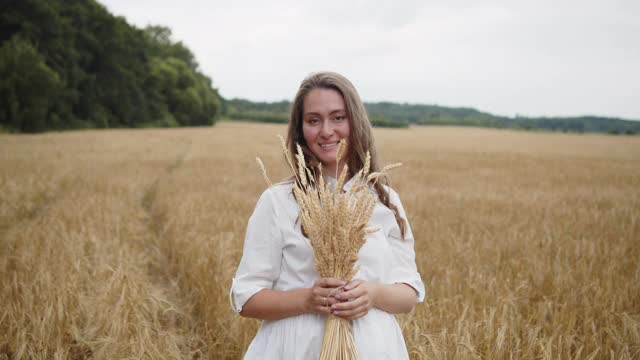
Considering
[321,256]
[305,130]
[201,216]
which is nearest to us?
[321,256]

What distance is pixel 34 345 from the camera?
264 cm

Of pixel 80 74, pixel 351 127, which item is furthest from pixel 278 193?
pixel 80 74

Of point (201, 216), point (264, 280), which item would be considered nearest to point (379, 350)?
point (264, 280)

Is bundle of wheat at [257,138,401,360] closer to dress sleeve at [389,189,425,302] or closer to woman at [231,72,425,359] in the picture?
woman at [231,72,425,359]

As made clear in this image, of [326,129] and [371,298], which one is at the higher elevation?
[326,129]

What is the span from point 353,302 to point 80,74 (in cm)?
4316

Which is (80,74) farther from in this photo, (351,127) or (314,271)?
(314,271)

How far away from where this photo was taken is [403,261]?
178 cm

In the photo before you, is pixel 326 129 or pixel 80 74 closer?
pixel 326 129

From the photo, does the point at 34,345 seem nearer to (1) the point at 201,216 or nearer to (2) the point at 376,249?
(2) the point at 376,249

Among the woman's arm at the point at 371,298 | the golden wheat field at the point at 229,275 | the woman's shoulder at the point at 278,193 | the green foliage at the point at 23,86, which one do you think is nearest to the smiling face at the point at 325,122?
the woman's shoulder at the point at 278,193

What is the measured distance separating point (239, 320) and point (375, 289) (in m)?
1.71

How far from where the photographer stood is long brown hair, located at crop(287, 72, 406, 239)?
1787 millimetres

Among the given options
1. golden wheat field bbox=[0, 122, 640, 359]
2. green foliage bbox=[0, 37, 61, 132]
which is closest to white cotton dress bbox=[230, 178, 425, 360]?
golden wheat field bbox=[0, 122, 640, 359]
